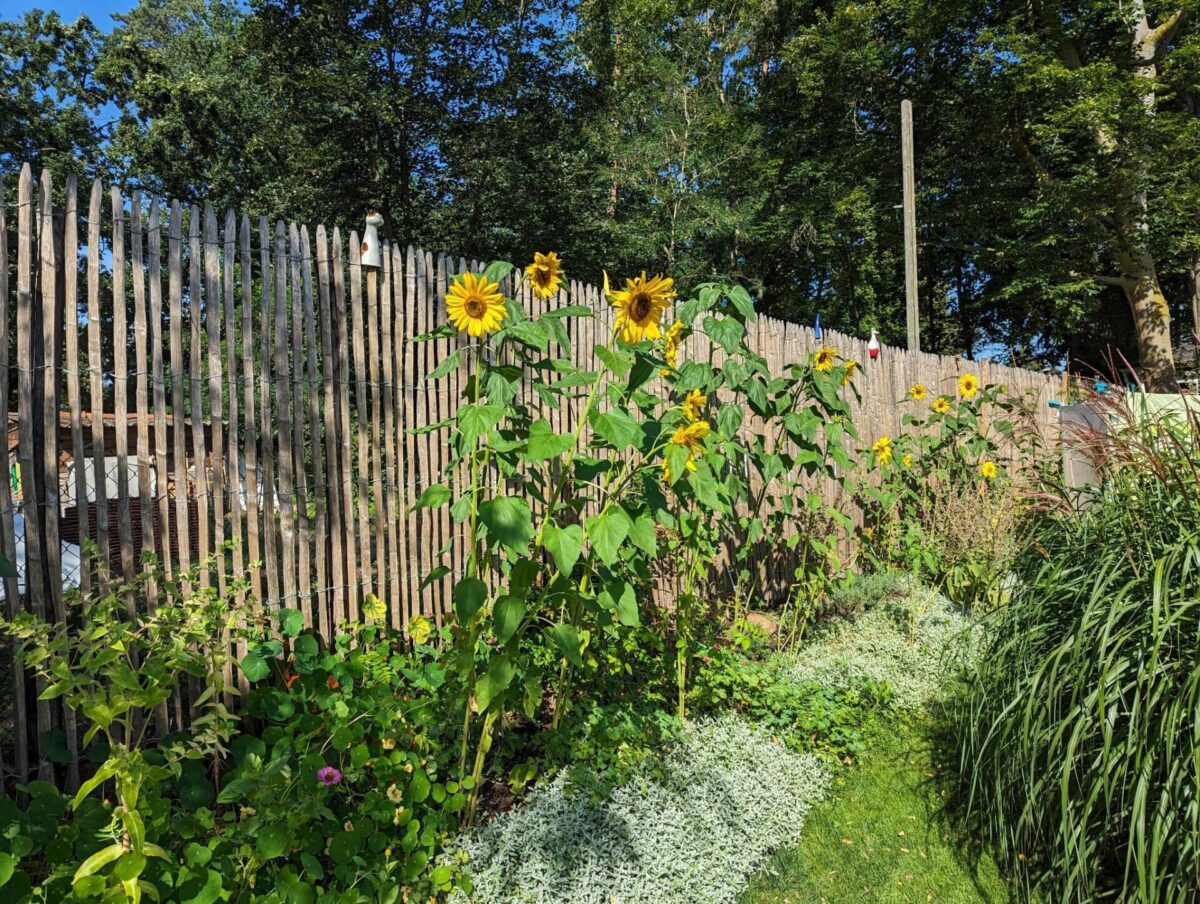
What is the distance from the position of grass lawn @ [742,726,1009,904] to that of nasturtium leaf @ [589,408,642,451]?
1.34 m

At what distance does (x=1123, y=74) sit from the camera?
11734 millimetres

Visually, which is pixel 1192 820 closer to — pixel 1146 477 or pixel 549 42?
pixel 1146 477

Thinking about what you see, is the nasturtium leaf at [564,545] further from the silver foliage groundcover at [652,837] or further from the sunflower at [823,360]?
the sunflower at [823,360]

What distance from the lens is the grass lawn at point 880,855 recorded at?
6.56ft

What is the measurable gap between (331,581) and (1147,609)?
2.45 meters

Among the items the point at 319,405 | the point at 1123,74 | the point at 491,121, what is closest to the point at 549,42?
the point at 491,121

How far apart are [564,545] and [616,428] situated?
31 cm

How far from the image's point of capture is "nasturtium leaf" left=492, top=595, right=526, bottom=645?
1610 mm

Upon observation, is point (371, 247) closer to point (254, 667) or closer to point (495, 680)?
point (254, 667)

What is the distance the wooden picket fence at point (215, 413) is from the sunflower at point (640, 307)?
0.75 metres

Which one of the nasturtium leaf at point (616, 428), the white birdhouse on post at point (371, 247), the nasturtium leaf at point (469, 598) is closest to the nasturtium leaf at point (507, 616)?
the nasturtium leaf at point (469, 598)

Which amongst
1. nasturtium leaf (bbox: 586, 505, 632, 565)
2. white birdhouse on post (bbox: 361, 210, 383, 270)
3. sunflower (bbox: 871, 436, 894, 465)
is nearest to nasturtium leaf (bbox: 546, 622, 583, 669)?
nasturtium leaf (bbox: 586, 505, 632, 565)

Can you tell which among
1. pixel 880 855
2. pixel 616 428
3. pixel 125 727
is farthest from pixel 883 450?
pixel 125 727

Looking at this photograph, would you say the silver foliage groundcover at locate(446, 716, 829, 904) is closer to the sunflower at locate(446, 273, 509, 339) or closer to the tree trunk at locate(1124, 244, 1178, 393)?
the sunflower at locate(446, 273, 509, 339)
